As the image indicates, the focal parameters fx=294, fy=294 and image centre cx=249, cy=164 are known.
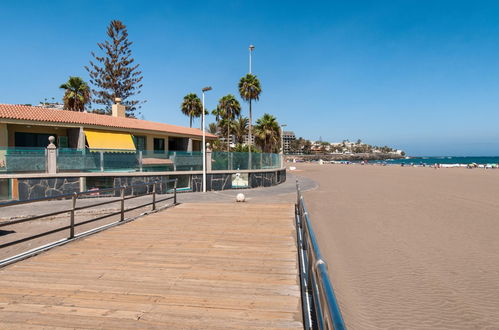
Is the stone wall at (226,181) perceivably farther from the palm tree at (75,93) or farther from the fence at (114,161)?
the palm tree at (75,93)

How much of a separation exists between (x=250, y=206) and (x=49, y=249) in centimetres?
677

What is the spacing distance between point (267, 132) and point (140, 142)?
98.0 ft

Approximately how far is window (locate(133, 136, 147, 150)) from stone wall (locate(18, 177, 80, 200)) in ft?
33.5

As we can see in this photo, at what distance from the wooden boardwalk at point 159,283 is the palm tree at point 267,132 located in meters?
46.4

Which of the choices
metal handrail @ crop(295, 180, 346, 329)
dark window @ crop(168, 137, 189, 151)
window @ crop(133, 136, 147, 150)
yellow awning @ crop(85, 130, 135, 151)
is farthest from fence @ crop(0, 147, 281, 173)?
metal handrail @ crop(295, 180, 346, 329)

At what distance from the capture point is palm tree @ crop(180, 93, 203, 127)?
55.2 meters

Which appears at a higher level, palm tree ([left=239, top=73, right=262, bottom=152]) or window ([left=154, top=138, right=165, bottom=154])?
palm tree ([left=239, top=73, right=262, bottom=152])

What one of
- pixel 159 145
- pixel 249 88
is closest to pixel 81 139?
pixel 159 145

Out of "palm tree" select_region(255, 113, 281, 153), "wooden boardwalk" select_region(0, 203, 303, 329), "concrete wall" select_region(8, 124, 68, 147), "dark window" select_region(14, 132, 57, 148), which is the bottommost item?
"wooden boardwalk" select_region(0, 203, 303, 329)

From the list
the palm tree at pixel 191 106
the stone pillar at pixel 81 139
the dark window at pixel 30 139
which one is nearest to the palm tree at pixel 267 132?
the palm tree at pixel 191 106

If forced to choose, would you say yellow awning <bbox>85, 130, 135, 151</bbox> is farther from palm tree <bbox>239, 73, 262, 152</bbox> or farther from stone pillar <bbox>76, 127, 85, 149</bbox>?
palm tree <bbox>239, 73, 262, 152</bbox>

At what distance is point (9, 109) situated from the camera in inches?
795

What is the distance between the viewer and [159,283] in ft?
14.7

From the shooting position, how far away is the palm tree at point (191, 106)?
2174 inches
